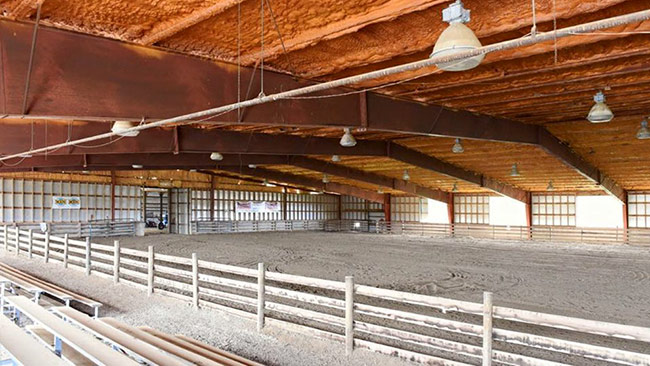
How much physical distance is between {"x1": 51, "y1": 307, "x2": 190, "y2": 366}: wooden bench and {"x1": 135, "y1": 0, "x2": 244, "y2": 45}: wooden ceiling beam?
3.32 metres

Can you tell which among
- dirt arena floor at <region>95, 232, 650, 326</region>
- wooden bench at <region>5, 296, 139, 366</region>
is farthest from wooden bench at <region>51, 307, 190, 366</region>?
dirt arena floor at <region>95, 232, 650, 326</region>

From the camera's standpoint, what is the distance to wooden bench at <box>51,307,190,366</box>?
14.9 feet

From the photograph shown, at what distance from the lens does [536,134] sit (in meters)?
12.8

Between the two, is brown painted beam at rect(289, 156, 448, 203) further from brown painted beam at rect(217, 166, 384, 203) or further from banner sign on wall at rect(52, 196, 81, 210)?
banner sign on wall at rect(52, 196, 81, 210)

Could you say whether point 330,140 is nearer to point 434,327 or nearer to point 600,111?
point 600,111

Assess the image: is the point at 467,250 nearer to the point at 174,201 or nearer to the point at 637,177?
the point at 637,177

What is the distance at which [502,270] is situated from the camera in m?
12.6

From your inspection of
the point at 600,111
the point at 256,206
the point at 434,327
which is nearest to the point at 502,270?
the point at 600,111

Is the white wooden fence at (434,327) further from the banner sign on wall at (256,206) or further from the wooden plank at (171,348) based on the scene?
the banner sign on wall at (256,206)

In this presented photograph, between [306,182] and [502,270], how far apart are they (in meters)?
18.7

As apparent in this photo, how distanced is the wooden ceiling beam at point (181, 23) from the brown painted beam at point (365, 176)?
1601 centimetres

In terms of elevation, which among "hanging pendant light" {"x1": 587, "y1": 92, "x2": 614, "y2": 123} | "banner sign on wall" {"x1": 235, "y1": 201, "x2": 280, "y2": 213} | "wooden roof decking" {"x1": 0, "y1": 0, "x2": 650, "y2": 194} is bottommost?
"banner sign on wall" {"x1": 235, "y1": 201, "x2": 280, "y2": 213}

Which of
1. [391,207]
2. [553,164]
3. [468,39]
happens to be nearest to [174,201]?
[391,207]

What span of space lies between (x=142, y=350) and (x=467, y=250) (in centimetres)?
1551
